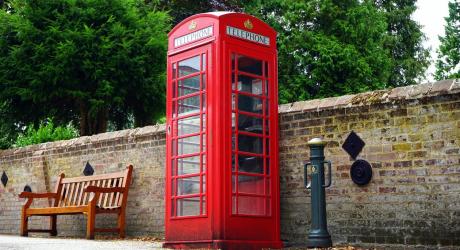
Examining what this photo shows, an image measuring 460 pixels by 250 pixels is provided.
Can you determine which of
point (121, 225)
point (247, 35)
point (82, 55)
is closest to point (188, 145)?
point (247, 35)

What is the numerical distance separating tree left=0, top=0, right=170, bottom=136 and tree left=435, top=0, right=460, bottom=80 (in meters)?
16.2

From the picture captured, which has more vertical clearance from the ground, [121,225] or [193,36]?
[193,36]

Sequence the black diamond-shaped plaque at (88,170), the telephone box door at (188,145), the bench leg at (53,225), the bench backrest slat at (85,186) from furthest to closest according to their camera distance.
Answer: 1. the bench leg at (53,225)
2. the black diamond-shaped plaque at (88,170)
3. the bench backrest slat at (85,186)
4. the telephone box door at (188,145)

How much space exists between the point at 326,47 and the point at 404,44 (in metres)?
7.59

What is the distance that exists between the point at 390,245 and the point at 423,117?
129cm

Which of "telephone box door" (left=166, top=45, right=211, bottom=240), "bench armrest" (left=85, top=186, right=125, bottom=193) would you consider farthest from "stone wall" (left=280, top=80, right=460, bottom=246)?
"bench armrest" (left=85, top=186, right=125, bottom=193)

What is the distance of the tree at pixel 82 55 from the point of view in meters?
14.9

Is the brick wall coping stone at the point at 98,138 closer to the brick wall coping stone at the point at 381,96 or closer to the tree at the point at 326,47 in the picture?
the brick wall coping stone at the point at 381,96

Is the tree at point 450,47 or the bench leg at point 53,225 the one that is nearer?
the bench leg at point 53,225

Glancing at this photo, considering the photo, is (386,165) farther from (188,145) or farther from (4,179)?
(4,179)

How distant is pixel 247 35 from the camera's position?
282 inches

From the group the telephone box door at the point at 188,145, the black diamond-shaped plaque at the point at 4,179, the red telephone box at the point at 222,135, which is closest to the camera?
the red telephone box at the point at 222,135

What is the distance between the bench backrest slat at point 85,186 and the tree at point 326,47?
12.7m

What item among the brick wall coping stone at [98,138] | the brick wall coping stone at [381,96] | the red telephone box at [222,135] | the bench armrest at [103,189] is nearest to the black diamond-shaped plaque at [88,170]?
the brick wall coping stone at [98,138]
